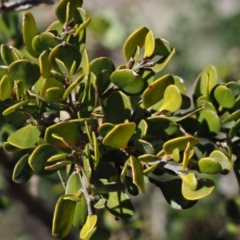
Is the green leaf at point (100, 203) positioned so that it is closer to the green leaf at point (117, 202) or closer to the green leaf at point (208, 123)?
the green leaf at point (117, 202)

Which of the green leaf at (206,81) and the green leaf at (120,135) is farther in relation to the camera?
the green leaf at (206,81)

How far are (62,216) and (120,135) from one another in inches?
3.3

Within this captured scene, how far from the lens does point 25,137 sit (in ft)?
1.63

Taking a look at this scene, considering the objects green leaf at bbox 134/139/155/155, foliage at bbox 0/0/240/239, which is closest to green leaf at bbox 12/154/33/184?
foliage at bbox 0/0/240/239

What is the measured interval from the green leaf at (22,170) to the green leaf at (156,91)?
0.12 m

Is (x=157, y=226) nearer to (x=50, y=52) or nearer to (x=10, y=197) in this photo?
(x=10, y=197)

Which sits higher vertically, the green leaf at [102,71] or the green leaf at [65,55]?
the green leaf at [65,55]

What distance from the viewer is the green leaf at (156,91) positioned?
51 centimetres

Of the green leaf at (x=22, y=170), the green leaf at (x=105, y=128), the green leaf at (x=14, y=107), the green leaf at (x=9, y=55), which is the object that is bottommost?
the green leaf at (x=22, y=170)

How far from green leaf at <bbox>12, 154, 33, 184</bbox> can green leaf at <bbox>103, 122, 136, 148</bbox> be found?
0.09 meters

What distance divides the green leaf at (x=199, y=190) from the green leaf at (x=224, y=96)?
0.34 ft

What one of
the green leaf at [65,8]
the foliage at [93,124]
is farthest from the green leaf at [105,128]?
the green leaf at [65,8]

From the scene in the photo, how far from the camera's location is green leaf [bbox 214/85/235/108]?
0.54 m

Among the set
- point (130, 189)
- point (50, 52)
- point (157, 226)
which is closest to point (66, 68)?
point (50, 52)
